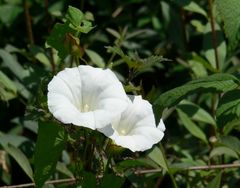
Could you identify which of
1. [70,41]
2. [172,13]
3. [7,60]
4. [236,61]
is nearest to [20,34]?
[7,60]

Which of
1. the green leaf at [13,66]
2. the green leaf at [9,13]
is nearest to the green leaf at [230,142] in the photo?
the green leaf at [13,66]

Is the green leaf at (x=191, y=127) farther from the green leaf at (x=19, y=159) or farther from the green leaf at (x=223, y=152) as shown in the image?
the green leaf at (x=19, y=159)

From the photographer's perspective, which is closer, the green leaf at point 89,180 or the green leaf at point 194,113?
the green leaf at point 89,180

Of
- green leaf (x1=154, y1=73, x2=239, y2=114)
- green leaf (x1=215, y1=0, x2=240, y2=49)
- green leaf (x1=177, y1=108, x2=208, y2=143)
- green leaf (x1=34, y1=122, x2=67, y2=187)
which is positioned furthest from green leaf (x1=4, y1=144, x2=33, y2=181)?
green leaf (x1=215, y1=0, x2=240, y2=49)

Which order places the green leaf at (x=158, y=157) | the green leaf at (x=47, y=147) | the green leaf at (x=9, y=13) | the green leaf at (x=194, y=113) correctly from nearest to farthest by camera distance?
1. the green leaf at (x=47, y=147)
2. the green leaf at (x=158, y=157)
3. the green leaf at (x=194, y=113)
4. the green leaf at (x=9, y=13)

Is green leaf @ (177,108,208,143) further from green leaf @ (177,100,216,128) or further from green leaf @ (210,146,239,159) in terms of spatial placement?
green leaf @ (210,146,239,159)

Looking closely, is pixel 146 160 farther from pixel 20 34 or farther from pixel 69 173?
pixel 20 34

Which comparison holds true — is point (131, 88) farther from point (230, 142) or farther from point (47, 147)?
point (230, 142)
